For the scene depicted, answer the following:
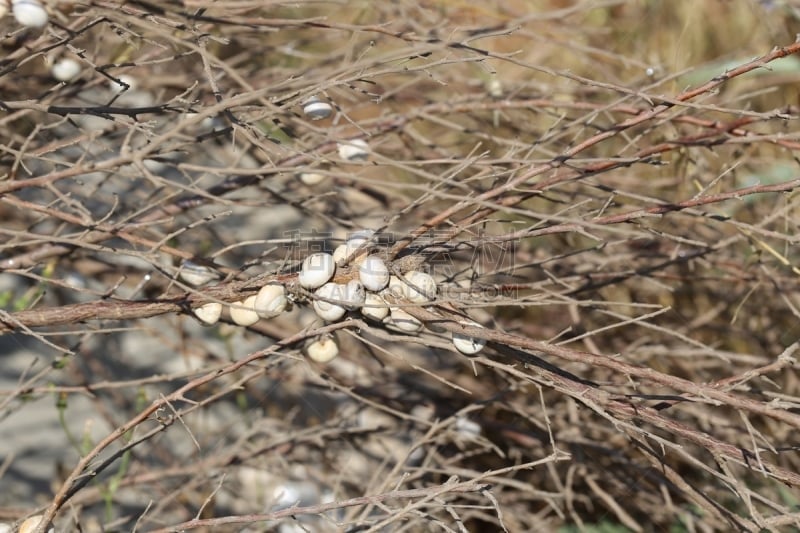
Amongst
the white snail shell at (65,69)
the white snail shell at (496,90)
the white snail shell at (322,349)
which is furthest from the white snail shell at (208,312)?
the white snail shell at (496,90)

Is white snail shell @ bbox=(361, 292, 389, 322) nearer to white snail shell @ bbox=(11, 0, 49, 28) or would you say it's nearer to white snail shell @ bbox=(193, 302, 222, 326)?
white snail shell @ bbox=(193, 302, 222, 326)

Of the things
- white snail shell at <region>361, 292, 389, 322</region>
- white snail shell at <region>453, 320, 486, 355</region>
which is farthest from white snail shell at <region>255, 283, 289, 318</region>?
white snail shell at <region>453, 320, 486, 355</region>

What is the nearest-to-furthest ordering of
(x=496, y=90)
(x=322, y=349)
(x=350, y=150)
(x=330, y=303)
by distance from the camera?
(x=330, y=303) → (x=322, y=349) → (x=350, y=150) → (x=496, y=90)

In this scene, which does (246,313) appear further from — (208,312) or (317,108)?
(317,108)

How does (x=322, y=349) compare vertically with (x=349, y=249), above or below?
below

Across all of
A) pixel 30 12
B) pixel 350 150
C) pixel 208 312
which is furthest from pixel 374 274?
pixel 30 12

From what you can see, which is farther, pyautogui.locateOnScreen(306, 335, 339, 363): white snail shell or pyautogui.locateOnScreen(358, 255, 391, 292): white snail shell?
pyautogui.locateOnScreen(306, 335, 339, 363): white snail shell

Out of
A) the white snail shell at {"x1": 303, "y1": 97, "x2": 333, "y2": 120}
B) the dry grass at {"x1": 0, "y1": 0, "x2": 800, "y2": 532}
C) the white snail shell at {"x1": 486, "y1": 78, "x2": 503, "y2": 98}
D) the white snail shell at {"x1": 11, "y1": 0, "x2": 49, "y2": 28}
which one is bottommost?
the dry grass at {"x1": 0, "y1": 0, "x2": 800, "y2": 532}

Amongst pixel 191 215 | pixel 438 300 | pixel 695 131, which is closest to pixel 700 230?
pixel 695 131
